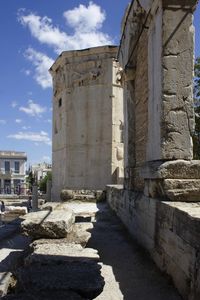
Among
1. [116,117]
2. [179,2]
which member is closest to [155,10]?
[179,2]

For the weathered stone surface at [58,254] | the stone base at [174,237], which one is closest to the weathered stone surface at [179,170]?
the stone base at [174,237]

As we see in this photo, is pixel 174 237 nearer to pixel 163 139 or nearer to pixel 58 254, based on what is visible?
pixel 58 254

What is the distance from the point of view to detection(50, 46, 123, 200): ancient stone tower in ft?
53.0

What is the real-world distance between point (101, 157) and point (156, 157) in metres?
10.9

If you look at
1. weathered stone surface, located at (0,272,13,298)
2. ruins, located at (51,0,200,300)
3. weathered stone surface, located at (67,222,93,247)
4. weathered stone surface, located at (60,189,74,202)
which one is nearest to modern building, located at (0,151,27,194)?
weathered stone surface, located at (60,189,74,202)

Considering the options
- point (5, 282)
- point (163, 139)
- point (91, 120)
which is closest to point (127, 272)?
point (5, 282)

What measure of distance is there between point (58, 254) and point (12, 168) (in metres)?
59.1

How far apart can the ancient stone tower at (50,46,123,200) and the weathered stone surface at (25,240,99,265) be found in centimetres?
1124

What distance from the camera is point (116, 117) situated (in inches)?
637

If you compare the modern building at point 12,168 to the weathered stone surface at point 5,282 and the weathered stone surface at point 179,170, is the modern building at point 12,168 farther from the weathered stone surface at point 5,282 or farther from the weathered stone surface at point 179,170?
the weathered stone surface at point 5,282

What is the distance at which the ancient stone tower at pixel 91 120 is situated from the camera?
16141 millimetres

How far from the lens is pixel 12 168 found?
203 ft

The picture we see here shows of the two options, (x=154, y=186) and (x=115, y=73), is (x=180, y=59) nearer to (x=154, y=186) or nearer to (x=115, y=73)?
(x=154, y=186)

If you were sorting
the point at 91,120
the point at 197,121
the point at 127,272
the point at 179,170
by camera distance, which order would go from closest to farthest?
the point at 127,272, the point at 179,170, the point at 197,121, the point at 91,120
